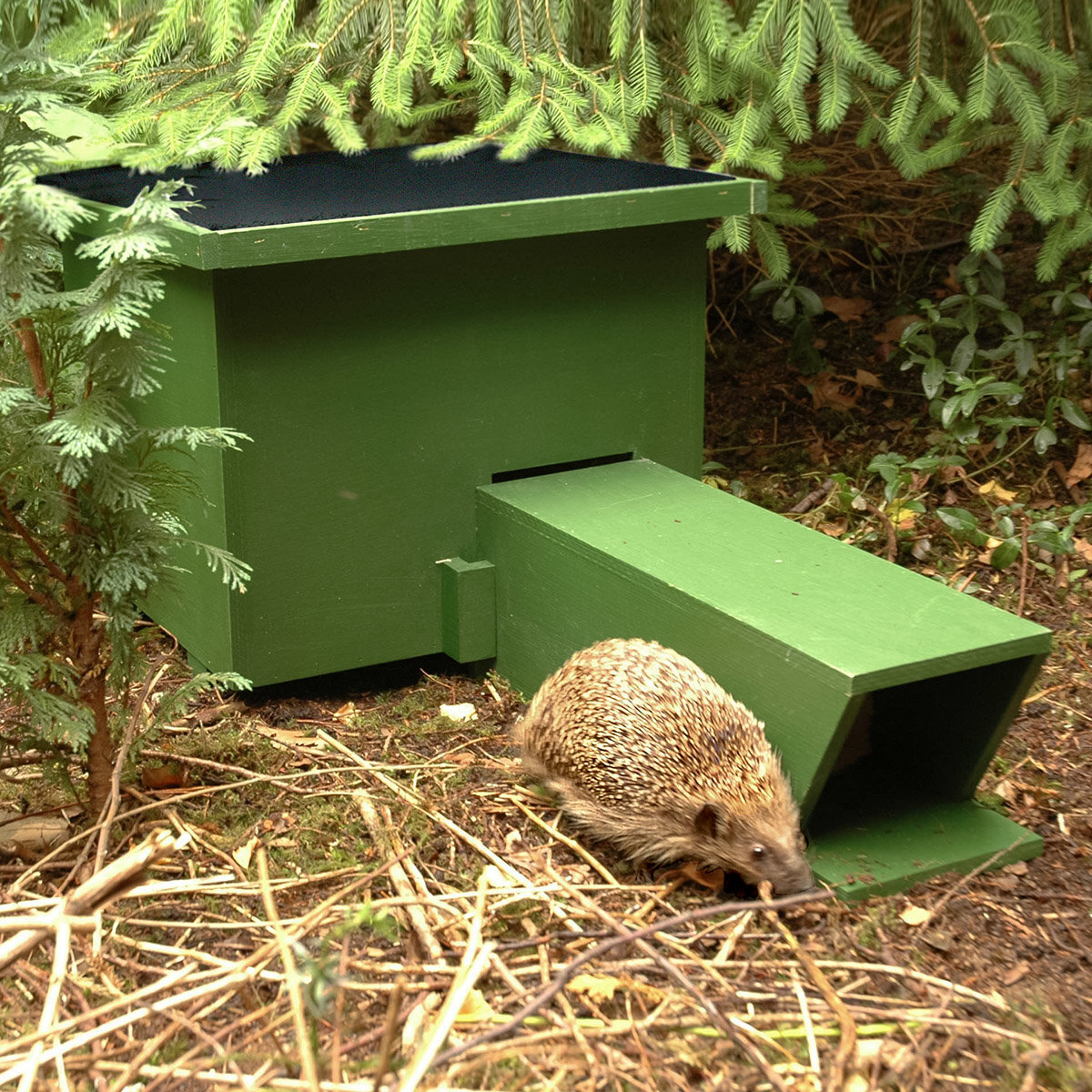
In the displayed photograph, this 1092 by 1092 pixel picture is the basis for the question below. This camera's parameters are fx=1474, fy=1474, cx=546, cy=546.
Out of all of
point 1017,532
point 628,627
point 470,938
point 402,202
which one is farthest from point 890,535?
point 470,938

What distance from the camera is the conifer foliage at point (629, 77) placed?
4.50 metres

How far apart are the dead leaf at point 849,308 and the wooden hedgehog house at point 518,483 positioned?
1896 millimetres

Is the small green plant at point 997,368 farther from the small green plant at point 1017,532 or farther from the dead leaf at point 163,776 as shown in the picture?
the dead leaf at point 163,776

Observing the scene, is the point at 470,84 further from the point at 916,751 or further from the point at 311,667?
the point at 916,751

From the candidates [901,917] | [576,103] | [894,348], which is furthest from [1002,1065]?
[894,348]

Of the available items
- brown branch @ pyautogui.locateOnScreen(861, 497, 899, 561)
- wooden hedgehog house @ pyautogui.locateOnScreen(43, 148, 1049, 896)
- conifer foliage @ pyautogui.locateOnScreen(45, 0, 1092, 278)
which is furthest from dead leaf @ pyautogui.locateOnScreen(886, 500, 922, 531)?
conifer foliage @ pyautogui.locateOnScreen(45, 0, 1092, 278)

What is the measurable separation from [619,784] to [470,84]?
2.60 m

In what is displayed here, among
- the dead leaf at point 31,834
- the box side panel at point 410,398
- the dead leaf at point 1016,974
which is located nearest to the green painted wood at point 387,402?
the box side panel at point 410,398

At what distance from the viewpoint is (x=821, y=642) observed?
3.47m

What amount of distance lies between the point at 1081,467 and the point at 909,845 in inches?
103

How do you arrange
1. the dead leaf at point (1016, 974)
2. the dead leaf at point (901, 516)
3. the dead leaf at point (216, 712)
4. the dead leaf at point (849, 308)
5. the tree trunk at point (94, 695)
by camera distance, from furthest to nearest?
the dead leaf at point (849, 308) → the dead leaf at point (901, 516) → the dead leaf at point (216, 712) → the tree trunk at point (94, 695) → the dead leaf at point (1016, 974)

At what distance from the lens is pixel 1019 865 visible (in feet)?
11.8

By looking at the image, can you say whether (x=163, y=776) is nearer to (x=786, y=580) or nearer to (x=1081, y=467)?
(x=786, y=580)

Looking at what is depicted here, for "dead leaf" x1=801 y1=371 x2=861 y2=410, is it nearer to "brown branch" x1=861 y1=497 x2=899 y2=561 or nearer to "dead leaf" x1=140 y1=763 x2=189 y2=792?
"brown branch" x1=861 y1=497 x2=899 y2=561
